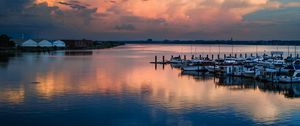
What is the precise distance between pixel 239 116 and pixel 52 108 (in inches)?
378

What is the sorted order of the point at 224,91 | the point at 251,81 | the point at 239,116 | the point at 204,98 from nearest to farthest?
the point at 239,116, the point at 204,98, the point at 224,91, the point at 251,81

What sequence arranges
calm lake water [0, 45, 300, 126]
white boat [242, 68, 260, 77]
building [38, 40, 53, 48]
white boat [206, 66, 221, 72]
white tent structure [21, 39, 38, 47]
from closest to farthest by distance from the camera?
calm lake water [0, 45, 300, 126]
white boat [242, 68, 260, 77]
white boat [206, 66, 221, 72]
white tent structure [21, 39, 38, 47]
building [38, 40, 53, 48]

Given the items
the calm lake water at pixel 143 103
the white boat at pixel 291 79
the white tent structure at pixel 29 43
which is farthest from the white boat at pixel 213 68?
the white tent structure at pixel 29 43

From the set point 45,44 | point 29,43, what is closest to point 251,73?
point 29,43

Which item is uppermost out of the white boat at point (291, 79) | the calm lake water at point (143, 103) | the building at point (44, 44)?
the building at point (44, 44)

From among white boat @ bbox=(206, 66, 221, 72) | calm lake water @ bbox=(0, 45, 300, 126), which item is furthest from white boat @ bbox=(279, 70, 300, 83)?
white boat @ bbox=(206, 66, 221, 72)

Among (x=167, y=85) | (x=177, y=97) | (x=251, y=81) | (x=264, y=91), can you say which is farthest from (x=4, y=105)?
(x=251, y=81)

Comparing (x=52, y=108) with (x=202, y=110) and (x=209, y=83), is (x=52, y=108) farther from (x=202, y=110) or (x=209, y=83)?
(x=209, y=83)

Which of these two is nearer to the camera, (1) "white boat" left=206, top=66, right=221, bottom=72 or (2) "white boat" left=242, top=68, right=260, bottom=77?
(2) "white boat" left=242, top=68, right=260, bottom=77

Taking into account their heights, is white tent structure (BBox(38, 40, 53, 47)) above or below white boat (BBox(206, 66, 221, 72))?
above

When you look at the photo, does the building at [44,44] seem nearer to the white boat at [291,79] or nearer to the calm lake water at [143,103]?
the calm lake water at [143,103]

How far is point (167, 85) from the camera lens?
32625 millimetres

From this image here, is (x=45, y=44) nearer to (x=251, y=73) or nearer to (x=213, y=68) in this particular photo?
(x=213, y=68)

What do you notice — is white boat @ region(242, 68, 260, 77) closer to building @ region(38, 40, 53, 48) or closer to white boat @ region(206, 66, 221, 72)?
white boat @ region(206, 66, 221, 72)
